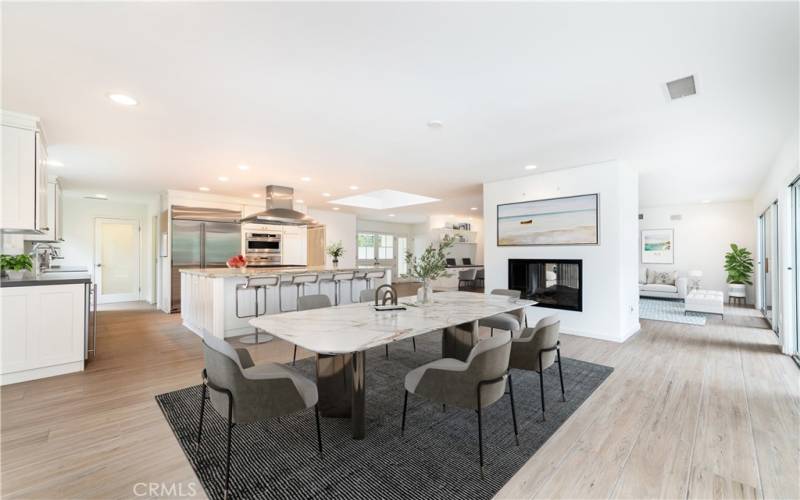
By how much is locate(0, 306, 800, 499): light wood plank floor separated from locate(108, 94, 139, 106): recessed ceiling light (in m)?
2.46

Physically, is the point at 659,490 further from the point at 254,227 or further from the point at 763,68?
the point at 254,227

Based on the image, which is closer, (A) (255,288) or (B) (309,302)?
(B) (309,302)

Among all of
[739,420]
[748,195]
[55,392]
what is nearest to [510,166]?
[739,420]

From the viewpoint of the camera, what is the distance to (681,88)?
2.56 m

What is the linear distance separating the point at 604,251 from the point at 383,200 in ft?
20.3

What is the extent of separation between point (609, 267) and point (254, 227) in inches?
278

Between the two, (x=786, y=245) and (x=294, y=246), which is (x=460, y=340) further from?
(x=294, y=246)

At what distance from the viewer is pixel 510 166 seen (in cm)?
484

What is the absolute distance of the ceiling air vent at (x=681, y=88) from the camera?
245 centimetres

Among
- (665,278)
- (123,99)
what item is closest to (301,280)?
(123,99)

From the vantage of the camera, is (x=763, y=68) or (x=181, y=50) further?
(x=763, y=68)

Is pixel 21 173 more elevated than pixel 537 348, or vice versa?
pixel 21 173

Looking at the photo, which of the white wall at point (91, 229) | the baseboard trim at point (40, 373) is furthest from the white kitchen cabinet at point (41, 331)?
the white wall at point (91, 229)

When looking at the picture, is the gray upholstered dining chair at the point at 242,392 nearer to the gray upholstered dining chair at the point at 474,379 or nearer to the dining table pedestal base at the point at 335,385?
the dining table pedestal base at the point at 335,385
